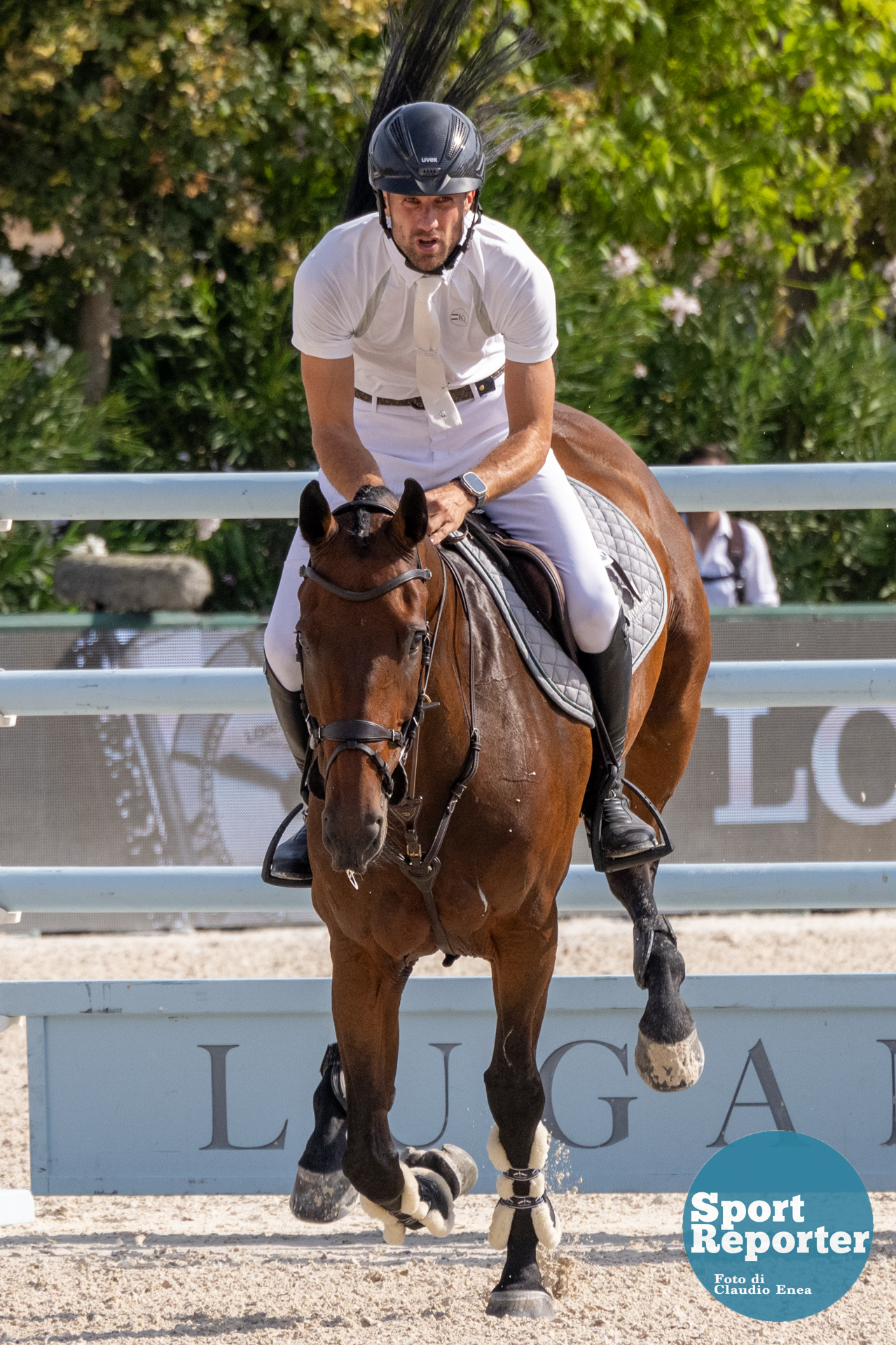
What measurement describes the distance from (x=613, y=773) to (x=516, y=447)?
87 centimetres

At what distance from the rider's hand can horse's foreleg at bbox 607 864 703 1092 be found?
1423mm

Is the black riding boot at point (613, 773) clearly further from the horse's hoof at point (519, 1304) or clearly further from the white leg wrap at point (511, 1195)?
the horse's hoof at point (519, 1304)

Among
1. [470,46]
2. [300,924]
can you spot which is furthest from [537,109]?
[300,924]

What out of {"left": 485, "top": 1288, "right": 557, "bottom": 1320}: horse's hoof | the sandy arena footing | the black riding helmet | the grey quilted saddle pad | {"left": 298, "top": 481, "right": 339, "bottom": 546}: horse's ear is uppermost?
the black riding helmet

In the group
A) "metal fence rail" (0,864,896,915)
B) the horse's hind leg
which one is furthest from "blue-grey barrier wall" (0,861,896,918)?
the horse's hind leg

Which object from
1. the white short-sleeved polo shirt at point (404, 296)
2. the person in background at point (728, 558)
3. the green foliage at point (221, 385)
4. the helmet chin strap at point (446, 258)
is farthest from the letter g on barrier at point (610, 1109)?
the green foliage at point (221, 385)

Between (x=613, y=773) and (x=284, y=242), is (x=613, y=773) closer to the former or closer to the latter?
(x=613, y=773)

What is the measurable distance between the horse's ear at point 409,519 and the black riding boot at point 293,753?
69 cm

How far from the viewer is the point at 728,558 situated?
25.1 feet

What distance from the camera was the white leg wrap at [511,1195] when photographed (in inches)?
139

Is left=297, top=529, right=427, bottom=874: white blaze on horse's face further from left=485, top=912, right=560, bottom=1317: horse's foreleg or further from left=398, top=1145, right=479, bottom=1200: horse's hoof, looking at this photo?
left=398, top=1145, right=479, bottom=1200: horse's hoof

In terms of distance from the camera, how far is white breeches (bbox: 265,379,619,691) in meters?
3.56

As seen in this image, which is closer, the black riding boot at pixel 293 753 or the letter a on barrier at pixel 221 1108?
the black riding boot at pixel 293 753

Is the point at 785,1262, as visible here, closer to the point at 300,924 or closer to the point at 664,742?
the point at 664,742
